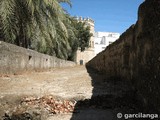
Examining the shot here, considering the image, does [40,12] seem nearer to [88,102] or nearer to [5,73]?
[5,73]

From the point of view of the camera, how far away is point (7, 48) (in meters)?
7.26

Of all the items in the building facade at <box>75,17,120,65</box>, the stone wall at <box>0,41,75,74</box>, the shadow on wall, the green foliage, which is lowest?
the shadow on wall

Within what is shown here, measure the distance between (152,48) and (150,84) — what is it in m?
0.40

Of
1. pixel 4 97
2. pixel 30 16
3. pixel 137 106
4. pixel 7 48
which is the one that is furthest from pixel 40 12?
pixel 137 106

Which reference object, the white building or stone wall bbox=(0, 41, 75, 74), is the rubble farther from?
the white building

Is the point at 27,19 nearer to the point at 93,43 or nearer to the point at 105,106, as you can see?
the point at 105,106

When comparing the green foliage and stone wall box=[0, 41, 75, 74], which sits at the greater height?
the green foliage

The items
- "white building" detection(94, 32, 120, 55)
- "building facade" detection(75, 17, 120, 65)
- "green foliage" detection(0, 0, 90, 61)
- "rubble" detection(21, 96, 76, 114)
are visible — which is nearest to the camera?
"rubble" detection(21, 96, 76, 114)

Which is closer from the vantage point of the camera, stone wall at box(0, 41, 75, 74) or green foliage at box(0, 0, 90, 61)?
stone wall at box(0, 41, 75, 74)

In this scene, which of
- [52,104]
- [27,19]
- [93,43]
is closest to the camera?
[52,104]

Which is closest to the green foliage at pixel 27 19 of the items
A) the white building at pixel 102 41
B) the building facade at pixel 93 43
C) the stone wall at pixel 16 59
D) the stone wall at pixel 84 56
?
the stone wall at pixel 16 59

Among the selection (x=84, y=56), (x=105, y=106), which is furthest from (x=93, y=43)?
(x=105, y=106)

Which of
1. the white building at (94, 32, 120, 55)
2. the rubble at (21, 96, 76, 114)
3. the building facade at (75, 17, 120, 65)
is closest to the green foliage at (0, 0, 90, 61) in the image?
the rubble at (21, 96, 76, 114)

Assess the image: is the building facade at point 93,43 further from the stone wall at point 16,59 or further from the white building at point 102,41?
the stone wall at point 16,59
